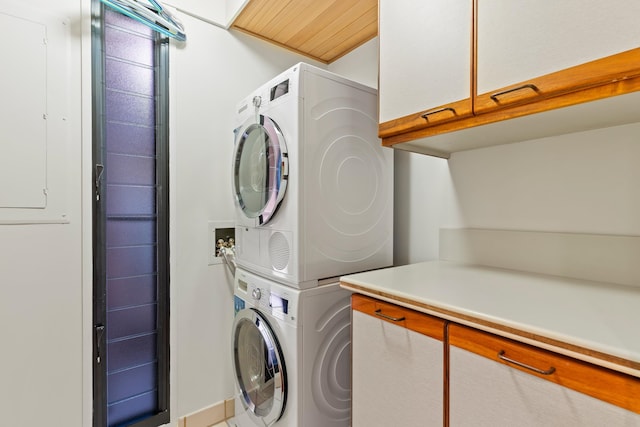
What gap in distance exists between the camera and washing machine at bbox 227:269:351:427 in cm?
136

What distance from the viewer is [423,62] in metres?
1.17

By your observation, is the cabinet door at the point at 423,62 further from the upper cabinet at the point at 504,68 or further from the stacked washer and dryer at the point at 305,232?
the stacked washer and dryer at the point at 305,232

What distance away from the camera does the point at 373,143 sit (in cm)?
166

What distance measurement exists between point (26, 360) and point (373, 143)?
Answer: 1.98 metres

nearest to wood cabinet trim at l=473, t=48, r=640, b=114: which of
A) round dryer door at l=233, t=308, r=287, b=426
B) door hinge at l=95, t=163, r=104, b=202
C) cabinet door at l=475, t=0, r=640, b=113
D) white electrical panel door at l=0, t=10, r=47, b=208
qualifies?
cabinet door at l=475, t=0, r=640, b=113

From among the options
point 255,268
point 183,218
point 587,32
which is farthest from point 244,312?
point 587,32

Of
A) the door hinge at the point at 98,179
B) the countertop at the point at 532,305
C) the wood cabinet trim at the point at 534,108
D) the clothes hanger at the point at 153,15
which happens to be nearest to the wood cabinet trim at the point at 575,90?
the wood cabinet trim at the point at 534,108

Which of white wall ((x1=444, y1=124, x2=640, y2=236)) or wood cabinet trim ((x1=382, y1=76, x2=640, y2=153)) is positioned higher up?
wood cabinet trim ((x1=382, y1=76, x2=640, y2=153))

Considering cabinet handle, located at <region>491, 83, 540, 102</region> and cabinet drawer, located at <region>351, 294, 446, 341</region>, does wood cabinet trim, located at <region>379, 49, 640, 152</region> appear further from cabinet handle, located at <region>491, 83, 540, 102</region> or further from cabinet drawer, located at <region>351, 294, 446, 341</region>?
cabinet drawer, located at <region>351, 294, 446, 341</region>

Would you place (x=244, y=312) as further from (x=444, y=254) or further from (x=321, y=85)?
(x=321, y=85)

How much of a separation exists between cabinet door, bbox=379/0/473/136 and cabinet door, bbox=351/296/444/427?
0.73 m

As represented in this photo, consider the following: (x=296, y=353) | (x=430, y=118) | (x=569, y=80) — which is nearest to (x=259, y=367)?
(x=296, y=353)

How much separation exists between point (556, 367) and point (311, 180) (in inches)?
40.5

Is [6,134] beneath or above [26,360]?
above
